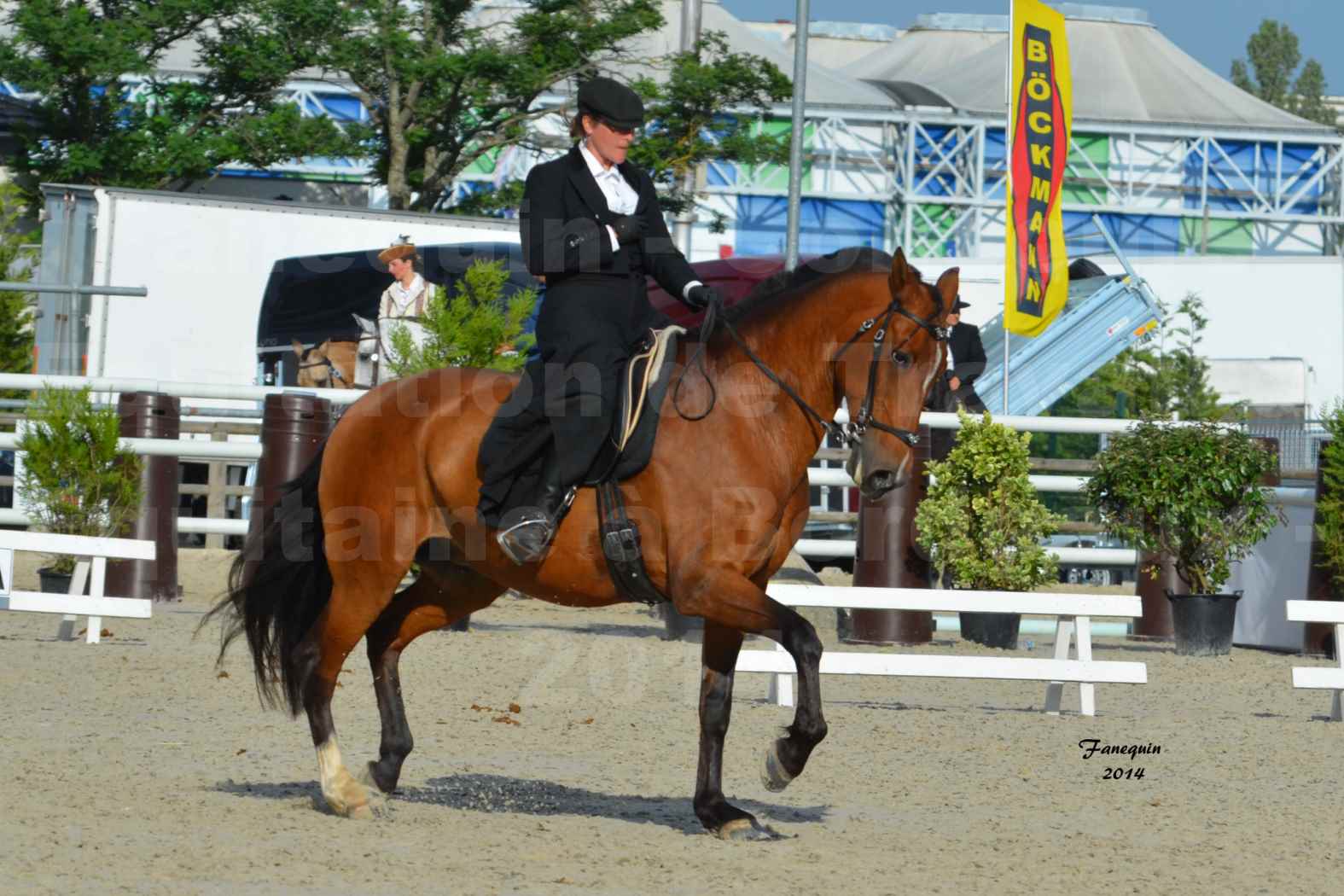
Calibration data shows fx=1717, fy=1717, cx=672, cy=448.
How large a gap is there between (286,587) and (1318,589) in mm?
7778

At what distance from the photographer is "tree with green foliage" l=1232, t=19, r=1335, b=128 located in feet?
269

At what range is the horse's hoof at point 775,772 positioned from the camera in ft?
19.0

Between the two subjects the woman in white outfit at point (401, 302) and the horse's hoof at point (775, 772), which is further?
the woman in white outfit at point (401, 302)

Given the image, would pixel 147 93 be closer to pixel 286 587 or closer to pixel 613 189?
pixel 286 587

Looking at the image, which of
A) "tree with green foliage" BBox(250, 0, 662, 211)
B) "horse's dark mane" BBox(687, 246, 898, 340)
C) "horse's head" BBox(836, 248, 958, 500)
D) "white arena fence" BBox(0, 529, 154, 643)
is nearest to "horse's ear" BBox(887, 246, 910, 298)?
"horse's head" BBox(836, 248, 958, 500)

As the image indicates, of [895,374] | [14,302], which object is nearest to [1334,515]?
[895,374]

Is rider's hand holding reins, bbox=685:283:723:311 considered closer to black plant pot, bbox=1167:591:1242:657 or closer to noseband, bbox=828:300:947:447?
noseband, bbox=828:300:947:447

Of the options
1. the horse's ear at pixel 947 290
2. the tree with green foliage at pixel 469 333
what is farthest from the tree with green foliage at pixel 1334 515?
the horse's ear at pixel 947 290

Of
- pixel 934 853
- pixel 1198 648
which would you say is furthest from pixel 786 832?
pixel 1198 648

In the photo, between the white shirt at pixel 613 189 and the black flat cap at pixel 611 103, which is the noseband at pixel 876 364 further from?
the black flat cap at pixel 611 103

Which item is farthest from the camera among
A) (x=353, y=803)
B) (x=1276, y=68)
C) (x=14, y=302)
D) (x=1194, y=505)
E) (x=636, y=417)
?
(x=1276, y=68)

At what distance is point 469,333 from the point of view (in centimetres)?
1158

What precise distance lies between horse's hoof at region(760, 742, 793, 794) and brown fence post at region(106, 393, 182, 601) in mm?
7187

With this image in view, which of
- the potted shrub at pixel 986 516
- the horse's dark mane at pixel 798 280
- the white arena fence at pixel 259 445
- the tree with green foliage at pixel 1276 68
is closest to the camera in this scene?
the horse's dark mane at pixel 798 280
